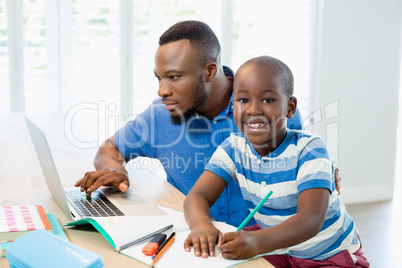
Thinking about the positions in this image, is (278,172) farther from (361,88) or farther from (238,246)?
(361,88)

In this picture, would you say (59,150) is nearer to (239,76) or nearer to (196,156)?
(196,156)

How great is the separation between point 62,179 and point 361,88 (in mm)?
2771

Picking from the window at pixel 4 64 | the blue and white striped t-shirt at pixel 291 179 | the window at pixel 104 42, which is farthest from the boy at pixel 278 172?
the window at pixel 4 64

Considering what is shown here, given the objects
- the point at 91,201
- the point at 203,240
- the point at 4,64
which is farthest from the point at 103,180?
the point at 4,64

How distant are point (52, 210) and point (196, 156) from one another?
1.97 feet

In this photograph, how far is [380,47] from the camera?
373cm

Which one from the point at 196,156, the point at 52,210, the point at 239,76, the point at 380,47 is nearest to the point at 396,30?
the point at 380,47

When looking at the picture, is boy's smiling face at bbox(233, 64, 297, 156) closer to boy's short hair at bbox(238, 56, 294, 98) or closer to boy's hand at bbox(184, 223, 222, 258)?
boy's short hair at bbox(238, 56, 294, 98)

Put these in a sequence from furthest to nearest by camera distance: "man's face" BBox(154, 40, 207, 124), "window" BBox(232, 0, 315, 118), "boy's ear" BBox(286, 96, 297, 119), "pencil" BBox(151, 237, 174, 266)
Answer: "window" BBox(232, 0, 315, 118) < "man's face" BBox(154, 40, 207, 124) < "boy's ear" BBox(286, 96, 297, 119) < "pencil" BBox(151, 237, 174, 266)

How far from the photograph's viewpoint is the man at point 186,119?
1.60m

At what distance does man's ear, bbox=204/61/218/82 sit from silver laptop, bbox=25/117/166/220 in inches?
19.4

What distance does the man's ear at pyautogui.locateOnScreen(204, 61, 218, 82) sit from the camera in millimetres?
1668

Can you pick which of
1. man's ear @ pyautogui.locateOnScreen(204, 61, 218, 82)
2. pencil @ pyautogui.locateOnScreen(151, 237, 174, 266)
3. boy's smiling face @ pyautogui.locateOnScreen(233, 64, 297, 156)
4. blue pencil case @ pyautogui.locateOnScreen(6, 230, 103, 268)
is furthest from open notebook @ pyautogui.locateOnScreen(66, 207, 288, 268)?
man's ear @ pyautogui.locateOnScreen(204, 61, 218, 82)

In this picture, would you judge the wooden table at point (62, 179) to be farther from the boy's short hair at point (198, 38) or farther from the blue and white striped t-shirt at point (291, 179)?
the boy's short hair at point (198, 38)
